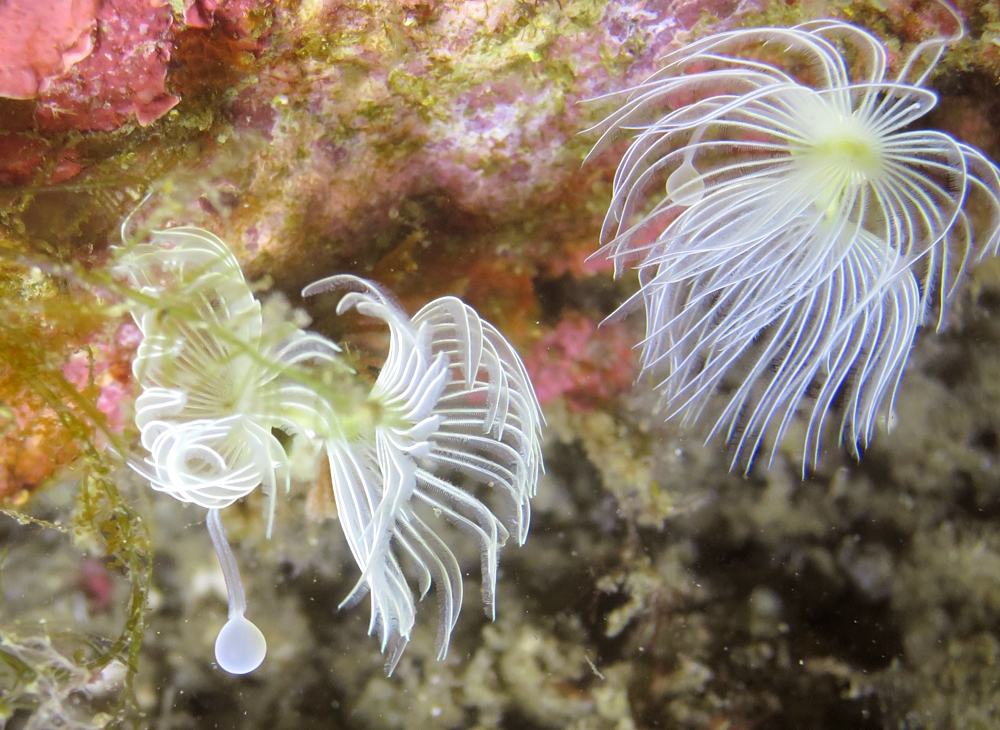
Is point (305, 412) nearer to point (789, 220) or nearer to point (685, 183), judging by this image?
point (685, 183)

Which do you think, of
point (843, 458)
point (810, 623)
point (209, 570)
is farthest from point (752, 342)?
point (209, 570)

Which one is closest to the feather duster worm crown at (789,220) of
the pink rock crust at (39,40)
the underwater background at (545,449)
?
the underwater background at (545,449)

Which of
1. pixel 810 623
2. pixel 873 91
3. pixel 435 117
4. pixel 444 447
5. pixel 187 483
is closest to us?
pixel 187 483

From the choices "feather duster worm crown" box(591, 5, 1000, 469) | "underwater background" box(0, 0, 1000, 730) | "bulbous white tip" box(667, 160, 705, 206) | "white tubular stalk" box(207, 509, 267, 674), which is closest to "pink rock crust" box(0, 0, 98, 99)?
"underwater background" box(0, 0, 1000, 730)

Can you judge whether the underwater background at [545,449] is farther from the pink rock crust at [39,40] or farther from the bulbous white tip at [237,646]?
the bulbous white tip at [237,646]

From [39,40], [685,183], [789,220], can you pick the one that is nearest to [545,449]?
[685,183]

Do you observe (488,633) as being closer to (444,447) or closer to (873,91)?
(444,447)
